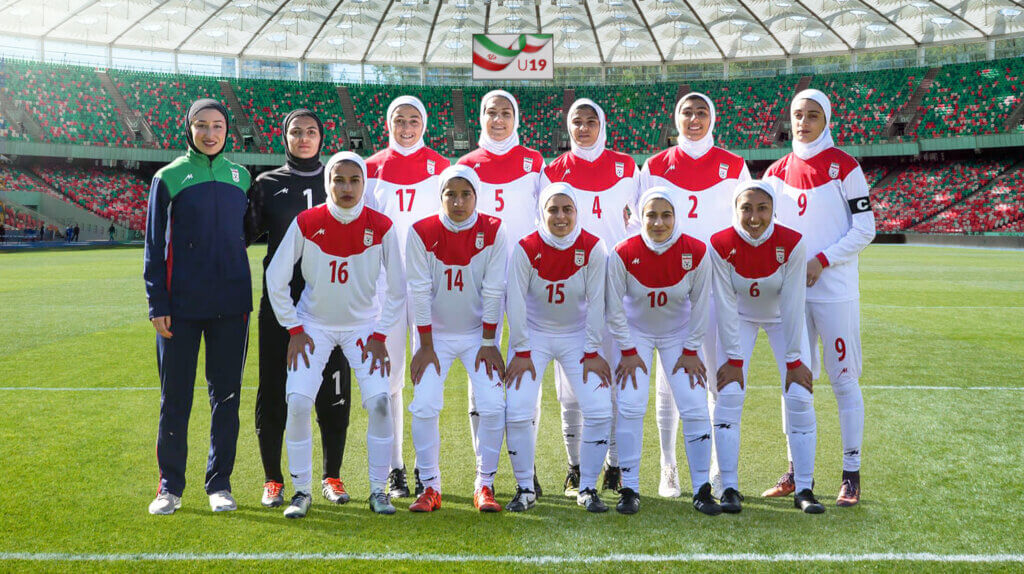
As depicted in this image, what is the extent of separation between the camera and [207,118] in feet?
15.3

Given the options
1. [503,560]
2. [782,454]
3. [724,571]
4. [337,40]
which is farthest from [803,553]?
[337,40]

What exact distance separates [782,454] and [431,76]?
4804cm

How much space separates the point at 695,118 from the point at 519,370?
2.21 metres

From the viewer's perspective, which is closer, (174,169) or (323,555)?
(323,555)

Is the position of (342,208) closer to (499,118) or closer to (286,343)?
(286,343)

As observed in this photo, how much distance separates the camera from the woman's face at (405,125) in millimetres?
5363

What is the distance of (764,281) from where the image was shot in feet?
15.5

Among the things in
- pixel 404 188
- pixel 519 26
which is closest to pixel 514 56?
pixel 519 26

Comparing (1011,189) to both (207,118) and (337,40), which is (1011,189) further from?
(207,118)

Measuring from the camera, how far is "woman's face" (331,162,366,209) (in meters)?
4.57

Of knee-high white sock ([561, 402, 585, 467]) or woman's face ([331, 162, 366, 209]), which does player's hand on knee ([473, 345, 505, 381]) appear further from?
woman's face ([331, 162, 366, 209])

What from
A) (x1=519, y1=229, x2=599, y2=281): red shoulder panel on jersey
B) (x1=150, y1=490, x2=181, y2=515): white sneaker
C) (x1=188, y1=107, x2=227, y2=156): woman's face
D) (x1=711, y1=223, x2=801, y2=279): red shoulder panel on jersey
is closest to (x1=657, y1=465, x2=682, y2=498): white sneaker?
(x1=711, y1=223, x2=801, y2=279): red shoulder panel on jersey

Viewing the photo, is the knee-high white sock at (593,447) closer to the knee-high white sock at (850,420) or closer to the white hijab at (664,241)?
the white hijab at (664,241)

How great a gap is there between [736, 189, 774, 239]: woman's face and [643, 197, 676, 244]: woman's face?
0.44m
